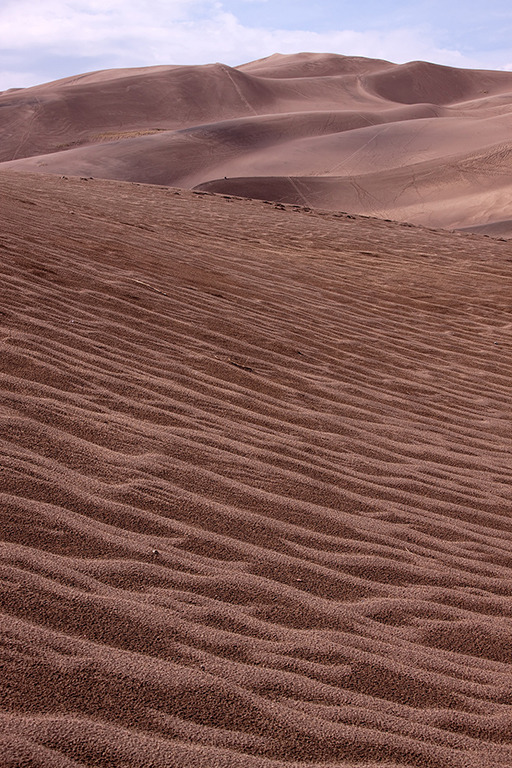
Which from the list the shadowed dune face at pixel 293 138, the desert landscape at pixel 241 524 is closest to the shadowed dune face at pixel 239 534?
the desert landscape at pixel 241 524

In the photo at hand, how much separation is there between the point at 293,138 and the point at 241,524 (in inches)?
1378

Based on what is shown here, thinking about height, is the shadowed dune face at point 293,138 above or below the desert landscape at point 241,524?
above

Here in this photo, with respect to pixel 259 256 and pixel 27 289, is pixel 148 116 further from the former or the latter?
pixel 27 289

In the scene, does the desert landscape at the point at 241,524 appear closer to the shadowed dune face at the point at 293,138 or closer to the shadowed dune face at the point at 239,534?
the shadowed dune face at the point at 239,534

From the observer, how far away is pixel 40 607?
6.67 ft

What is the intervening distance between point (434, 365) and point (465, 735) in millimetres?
3892

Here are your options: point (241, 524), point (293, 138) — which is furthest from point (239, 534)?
point (293, 138)

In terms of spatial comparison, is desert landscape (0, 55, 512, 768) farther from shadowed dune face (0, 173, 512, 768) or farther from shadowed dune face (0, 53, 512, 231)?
shadowed dune face (0, 53, 512, 231)

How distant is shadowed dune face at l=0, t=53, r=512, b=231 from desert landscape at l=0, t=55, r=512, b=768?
43.5 ft

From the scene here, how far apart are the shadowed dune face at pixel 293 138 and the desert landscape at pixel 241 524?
13.3 meters

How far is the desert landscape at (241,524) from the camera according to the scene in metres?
1.80

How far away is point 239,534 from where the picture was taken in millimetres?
2641

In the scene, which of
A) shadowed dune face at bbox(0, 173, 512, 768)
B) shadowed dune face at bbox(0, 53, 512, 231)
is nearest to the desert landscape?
shadowed dune face at bbox(0, 173, 512, 768)

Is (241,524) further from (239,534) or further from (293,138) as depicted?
(293,138)
